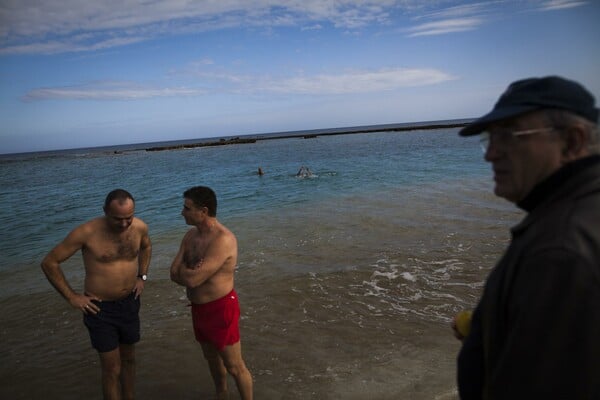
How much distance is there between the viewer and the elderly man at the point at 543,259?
1.02 meters

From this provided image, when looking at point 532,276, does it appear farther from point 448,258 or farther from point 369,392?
point 448,258

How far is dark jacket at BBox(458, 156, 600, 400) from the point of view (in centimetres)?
101

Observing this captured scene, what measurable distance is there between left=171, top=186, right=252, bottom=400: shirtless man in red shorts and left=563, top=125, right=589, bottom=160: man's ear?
A: 271 centimetres

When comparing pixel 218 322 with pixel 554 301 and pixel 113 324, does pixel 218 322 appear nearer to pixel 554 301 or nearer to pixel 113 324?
pixel 113 324

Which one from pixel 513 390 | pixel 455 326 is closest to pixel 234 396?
pixel 455 326

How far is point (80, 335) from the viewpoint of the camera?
224 inches

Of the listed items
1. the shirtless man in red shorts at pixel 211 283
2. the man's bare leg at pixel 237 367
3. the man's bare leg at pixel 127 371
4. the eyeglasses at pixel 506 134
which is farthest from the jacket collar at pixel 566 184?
the man's bare leg at pixel 127 371

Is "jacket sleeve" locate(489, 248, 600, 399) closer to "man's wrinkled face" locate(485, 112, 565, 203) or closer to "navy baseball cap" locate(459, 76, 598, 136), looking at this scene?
"man's wrinkled face" locate(485, 112, 565, 203)

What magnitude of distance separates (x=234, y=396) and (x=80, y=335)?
9.85 feet

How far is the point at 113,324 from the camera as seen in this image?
373 centimetres

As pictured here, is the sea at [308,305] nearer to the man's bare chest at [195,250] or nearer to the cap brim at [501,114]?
the man's bare chest at [195,250]

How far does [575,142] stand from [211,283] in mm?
2970

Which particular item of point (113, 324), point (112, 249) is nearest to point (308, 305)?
point (113, 324)

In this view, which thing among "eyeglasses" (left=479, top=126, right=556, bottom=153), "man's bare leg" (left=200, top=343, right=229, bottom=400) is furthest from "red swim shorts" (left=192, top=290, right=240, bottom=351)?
"eyeglasses" (left=479, top=126, right=556, bottom=153)
